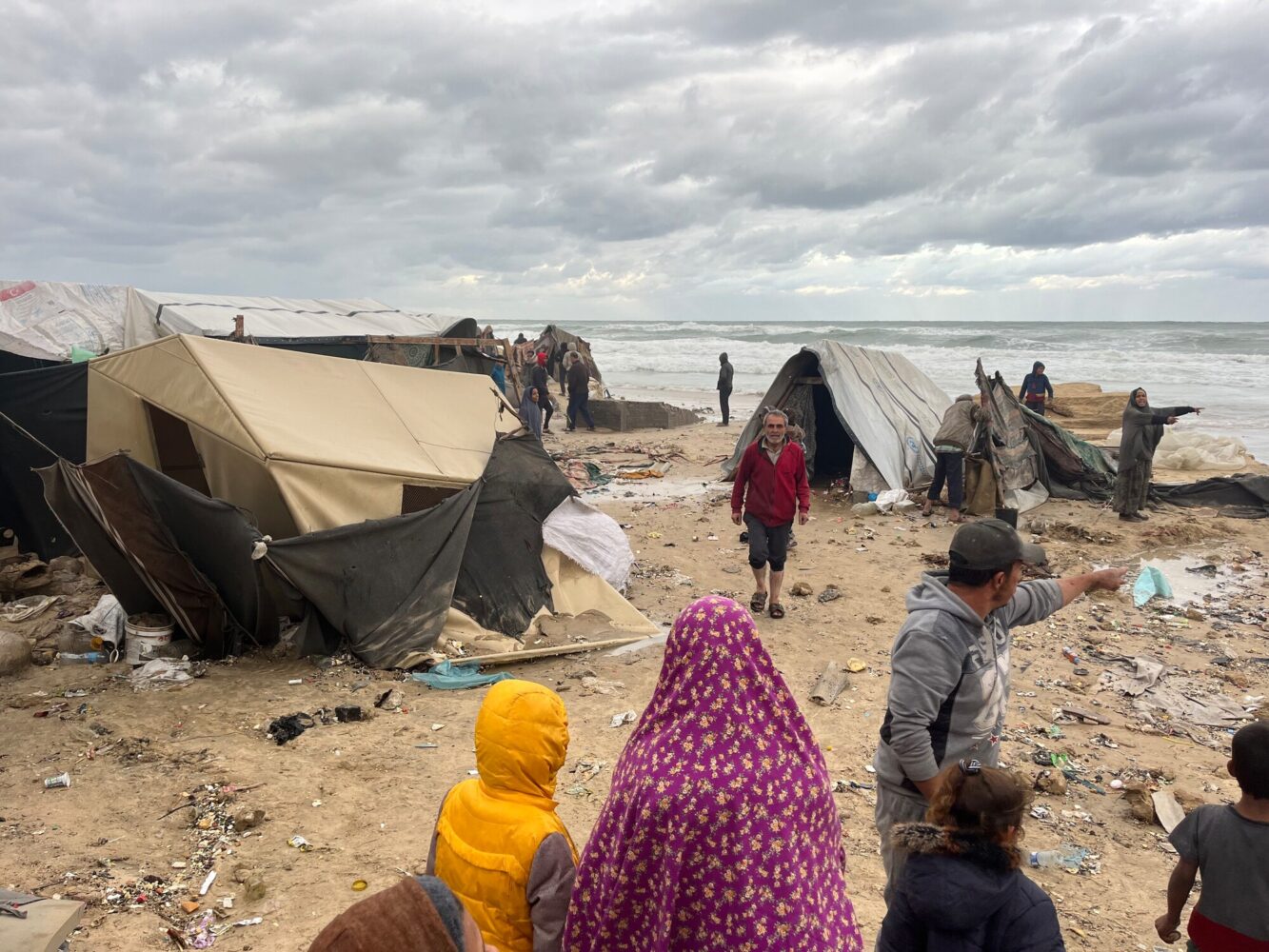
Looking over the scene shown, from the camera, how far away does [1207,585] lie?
26.0ft

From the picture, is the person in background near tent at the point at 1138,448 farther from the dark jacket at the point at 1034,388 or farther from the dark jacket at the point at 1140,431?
the dark jacket at the point at 1034,388

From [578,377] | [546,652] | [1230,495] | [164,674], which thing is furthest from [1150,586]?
[578,377]

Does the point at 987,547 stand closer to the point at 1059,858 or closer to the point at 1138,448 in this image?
the point at 1059,858

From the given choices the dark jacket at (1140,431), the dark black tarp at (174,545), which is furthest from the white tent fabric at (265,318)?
the dark jacket at (1140,431)

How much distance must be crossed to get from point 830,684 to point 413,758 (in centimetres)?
266

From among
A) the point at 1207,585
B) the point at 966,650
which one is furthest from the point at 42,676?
the point at 1207,585

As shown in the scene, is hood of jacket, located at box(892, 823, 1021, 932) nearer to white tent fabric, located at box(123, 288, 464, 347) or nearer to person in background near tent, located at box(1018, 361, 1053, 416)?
white tent fabric, located at box(123, 288, 464, 347)

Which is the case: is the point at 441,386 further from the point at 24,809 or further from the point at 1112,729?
the point at 1112,729

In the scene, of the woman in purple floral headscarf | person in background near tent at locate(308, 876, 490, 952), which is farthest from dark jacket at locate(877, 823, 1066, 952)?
person in background near tent at locate(308, 876, 490, 952)

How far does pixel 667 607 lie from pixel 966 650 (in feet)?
16.4

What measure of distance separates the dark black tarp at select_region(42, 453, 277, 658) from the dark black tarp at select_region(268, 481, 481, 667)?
35 centimetres

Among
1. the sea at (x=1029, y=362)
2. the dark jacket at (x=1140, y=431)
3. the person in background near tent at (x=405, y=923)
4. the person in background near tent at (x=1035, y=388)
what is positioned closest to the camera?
the person in background near tent at (x=405, y=923)

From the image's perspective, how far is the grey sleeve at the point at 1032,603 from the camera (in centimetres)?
251

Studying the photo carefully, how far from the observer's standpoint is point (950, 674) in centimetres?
224
